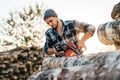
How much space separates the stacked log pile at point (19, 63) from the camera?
12938mm

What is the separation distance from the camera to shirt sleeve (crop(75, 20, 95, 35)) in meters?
3.61

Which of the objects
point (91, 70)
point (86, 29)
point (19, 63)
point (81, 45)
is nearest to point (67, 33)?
point (86, 29)

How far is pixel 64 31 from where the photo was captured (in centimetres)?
395

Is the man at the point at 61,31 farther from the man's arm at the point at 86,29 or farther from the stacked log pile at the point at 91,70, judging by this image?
the stacked log pile at the point at 91,70

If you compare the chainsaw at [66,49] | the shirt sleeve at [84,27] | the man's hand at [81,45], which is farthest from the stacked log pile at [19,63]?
the man's hand at [81,45]

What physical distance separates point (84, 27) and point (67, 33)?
0.30 metres

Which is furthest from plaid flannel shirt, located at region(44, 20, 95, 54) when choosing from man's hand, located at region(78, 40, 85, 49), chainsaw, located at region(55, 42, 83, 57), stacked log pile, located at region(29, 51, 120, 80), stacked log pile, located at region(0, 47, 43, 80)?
stacked log pile, located at region(0, 47, 43, 80)

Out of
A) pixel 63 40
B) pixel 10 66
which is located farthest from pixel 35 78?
pixel 10 66

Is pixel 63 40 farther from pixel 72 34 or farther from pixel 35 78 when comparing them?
pixel 35 78

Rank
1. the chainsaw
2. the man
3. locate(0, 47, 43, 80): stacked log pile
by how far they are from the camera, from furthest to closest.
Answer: locate(0, 47, 43, 80): stacked log pile → the man → the chainsaw

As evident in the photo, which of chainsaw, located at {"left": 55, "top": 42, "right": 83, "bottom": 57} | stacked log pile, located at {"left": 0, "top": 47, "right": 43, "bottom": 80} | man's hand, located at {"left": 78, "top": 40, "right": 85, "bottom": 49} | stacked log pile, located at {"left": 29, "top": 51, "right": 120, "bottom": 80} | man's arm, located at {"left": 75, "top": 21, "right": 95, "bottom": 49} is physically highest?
stacked log pile, located at {"left": 29, "top": 51, "right": 120, "bottom": 80}

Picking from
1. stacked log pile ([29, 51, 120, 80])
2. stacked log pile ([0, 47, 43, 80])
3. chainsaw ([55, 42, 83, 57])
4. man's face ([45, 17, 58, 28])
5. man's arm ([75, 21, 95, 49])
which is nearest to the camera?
stacked log pile ([29, 51, 120, 80])

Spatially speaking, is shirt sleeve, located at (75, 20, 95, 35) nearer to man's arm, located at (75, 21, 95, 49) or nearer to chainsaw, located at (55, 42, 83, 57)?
man's arm, located at (75, 21, 95, 49)

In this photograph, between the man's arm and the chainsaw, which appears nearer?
the chainsaw
